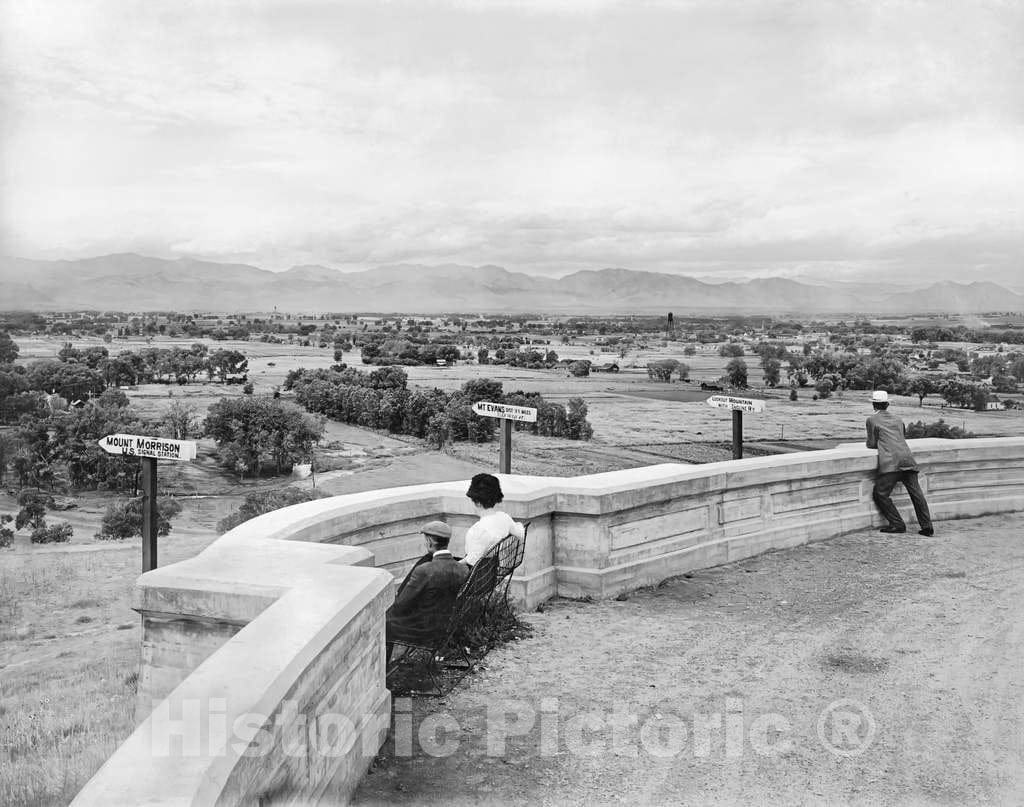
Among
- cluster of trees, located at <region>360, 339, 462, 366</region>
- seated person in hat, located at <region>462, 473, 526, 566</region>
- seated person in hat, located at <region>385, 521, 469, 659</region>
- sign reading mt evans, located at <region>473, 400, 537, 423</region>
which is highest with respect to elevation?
sign reading mt evans, located at <region>473, 400, 537, 423</region>

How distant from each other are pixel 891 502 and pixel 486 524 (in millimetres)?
5516

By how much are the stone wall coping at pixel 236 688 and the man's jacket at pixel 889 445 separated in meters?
6.79

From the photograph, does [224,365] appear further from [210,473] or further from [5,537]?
[5,537]

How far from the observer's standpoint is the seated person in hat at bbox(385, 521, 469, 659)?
17.4 ft

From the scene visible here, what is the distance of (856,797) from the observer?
427 cm

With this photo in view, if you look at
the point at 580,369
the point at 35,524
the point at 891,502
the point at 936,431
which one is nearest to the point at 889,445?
the point at 891,502

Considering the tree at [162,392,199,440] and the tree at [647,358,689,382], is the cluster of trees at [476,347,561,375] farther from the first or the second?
the tree at [162,392,199,440]

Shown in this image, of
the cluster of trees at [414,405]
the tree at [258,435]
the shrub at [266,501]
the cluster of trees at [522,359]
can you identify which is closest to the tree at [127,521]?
the shrub at [266,501]

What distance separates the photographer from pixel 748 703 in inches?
209

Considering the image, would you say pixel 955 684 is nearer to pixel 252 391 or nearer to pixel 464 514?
pixel 464 514

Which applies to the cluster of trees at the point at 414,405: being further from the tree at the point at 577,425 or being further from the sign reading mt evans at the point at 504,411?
the sign reading mt evans at the point at 504,411

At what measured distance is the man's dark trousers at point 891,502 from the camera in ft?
32.0

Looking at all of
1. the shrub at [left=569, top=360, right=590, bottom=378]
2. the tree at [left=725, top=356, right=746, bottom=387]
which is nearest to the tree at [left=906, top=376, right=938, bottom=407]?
the tree at [left=725, top=356, right=746, bottom=387]

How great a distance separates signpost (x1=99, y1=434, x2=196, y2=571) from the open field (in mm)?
1352
